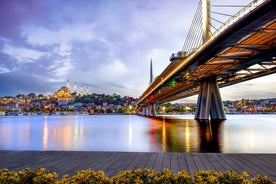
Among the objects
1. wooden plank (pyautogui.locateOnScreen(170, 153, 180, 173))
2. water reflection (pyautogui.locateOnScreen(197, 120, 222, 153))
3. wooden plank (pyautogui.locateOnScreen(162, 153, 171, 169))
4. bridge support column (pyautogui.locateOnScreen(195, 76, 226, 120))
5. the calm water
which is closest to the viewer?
wooden plank (pyautogui.locateOnScreen(170, 153, 180, 173))

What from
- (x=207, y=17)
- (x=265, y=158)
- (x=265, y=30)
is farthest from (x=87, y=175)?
(x=207, y=17)

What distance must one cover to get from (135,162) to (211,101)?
50861 mm

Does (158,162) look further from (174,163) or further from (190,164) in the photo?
(190,164)

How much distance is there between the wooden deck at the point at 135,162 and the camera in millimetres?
8008

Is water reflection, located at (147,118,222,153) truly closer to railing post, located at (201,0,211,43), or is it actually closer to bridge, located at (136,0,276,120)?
bridge, located at (136,0,276,120)

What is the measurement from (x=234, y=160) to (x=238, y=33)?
56.1 feet

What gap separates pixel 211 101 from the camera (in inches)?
2237

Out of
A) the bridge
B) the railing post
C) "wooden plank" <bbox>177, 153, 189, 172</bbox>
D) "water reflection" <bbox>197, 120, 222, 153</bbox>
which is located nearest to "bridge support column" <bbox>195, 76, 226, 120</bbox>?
the bridge

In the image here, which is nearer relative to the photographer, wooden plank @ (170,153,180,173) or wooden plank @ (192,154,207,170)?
wooden plank @ (170,153,180,173)

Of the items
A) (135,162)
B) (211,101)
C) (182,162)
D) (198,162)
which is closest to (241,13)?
(198,162)

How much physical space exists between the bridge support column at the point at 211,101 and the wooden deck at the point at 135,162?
46.9m

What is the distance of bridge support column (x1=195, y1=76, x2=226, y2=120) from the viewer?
182 feet

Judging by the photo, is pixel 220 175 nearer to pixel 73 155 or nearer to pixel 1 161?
pixel 73 155

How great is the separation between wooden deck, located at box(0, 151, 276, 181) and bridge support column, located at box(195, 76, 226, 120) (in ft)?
154
